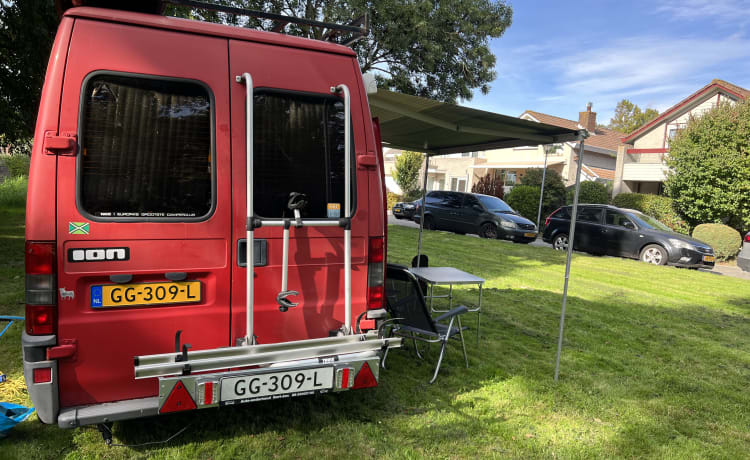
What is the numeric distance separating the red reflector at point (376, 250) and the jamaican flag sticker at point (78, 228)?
5.46 ft

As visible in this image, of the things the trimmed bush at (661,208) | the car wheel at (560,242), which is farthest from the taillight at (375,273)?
the trimmed bush at (661,208)

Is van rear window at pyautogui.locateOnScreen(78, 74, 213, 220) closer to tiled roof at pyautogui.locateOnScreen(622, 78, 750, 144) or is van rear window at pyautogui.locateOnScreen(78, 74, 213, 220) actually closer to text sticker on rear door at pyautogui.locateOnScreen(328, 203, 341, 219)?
text sticker on rear door at pyautogui.locateOnScreen(328, 203, 341, 219)

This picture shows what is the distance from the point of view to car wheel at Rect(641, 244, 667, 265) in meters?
12.5

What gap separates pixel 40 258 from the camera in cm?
241

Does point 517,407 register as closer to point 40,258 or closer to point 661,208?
point 40,258

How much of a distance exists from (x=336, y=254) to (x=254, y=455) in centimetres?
134

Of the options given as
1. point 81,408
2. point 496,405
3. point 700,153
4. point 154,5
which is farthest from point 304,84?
point 700,153

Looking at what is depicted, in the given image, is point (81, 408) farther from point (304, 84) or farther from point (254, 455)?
point (304, 84)

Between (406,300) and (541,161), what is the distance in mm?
29716

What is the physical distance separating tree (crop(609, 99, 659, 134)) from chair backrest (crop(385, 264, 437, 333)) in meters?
52.0

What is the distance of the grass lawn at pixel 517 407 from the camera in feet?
10.0

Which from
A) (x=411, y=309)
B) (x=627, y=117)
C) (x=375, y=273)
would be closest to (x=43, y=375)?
(x=375, y=273)

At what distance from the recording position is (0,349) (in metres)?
4.40

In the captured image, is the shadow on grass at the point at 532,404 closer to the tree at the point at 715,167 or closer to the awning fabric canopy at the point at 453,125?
the awning fabric canopy at the point at 453,125
